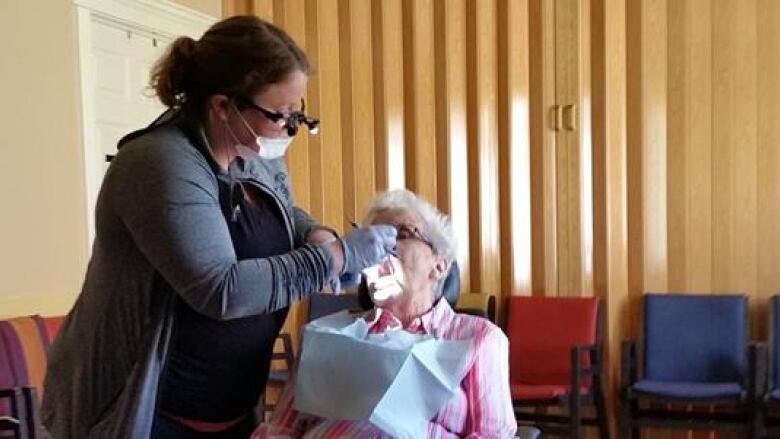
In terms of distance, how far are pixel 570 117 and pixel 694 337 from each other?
4.54ft

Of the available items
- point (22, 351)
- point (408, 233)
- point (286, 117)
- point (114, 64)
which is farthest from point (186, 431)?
point (114, 64)

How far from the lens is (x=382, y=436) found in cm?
197

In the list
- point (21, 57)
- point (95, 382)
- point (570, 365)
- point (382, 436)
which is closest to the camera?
point (95, 382)

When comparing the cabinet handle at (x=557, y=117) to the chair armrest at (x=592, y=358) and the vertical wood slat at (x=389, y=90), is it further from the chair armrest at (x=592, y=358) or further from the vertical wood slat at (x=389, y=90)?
the chair armrest at (x=592, y=358)

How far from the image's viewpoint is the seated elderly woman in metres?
2.05

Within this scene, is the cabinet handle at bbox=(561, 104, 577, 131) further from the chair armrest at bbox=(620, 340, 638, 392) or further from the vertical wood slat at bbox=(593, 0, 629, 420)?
the chair armrest at bbox=(620, 340, 638, 392)

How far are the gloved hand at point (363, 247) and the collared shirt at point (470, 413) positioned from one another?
1.56ft

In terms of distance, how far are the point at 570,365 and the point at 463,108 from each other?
5.36ft

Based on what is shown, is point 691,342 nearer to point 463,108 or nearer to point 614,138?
point 614,138

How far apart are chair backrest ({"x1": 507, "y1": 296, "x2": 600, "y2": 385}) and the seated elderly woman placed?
2.62 m

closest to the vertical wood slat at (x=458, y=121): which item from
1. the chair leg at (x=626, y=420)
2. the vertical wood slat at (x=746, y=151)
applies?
the chair leg at (x=626, y=420)

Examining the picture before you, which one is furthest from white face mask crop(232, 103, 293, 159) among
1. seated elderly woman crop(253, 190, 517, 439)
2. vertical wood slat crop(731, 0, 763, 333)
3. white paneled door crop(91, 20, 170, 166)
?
vertical wood slat crop(731, 0, 763, 333)

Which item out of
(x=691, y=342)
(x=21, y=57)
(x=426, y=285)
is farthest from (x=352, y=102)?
(x=426, y=285)

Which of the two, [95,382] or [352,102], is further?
[352,102]
